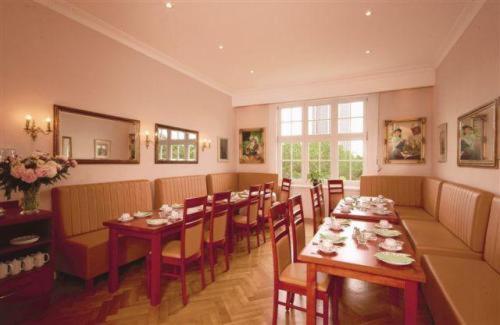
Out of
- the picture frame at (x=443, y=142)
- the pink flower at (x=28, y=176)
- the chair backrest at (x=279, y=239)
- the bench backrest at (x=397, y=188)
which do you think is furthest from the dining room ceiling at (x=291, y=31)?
the chair backrest at (x=279, y=239)

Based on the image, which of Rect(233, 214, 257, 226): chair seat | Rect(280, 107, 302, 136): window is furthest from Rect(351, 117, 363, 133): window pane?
Rect(233, 214, 257, 226): chair seat

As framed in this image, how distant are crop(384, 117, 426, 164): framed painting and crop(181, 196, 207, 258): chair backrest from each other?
4536 mm

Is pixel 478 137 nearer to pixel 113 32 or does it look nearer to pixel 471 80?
pixel 471 80

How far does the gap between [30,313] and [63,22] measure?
11.1ft

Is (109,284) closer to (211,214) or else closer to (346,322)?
(211,214)

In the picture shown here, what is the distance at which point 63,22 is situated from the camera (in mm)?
3121

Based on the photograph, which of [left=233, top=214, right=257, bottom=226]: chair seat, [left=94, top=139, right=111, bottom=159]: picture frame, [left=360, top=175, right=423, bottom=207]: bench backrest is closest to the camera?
[left=94, top=139, right=111, bottom=159]: picture frame

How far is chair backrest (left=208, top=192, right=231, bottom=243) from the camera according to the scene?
298cm

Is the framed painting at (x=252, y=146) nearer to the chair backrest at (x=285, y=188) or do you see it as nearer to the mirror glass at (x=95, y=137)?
the chair backrest at (x=285, y=188)

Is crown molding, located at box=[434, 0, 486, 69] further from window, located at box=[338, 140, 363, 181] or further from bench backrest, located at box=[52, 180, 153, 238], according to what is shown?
bench backrest, located at box=[52, 180, 153, 238]

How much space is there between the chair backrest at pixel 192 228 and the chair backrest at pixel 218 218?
217 mm

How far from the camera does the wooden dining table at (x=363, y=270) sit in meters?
1.50

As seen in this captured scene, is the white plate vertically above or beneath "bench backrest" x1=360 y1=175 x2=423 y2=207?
beneath

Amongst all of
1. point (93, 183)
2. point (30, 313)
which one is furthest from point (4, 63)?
point (30, 313)
